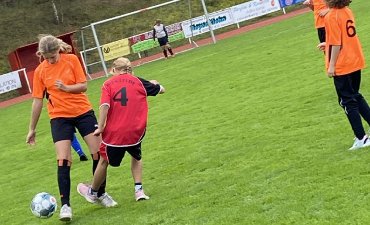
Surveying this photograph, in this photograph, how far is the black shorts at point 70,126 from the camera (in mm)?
6289

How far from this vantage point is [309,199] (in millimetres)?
5055

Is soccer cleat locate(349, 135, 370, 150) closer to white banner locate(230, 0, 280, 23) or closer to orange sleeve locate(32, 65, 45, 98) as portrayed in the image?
orange sleeve locate(32, 65, 45, 98)

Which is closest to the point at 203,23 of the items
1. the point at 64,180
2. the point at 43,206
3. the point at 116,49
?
the point at 116,49

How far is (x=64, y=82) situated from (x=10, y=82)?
20.7 meters

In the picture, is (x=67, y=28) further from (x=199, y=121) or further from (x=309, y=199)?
(x=309, y=199)

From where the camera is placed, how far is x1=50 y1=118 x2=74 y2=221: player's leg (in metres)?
6.16

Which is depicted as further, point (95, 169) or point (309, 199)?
point (95, 169)

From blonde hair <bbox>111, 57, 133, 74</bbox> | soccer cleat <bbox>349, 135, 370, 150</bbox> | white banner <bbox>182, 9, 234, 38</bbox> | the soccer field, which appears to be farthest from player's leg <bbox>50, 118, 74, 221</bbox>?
white banner <bbox>182, 9, 234, 38</bbox>

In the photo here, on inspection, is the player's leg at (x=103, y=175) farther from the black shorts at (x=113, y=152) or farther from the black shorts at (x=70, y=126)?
the black shorts at (x=70, y=126)

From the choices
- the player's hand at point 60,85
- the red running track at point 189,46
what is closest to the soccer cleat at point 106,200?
the player's hand at point 60,85

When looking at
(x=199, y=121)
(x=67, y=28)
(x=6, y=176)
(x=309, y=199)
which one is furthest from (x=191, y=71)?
(x=67, y=28)

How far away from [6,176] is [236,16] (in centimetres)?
2190

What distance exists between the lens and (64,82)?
6.34 m

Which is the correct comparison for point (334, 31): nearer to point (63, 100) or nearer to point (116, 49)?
point (63, 100)
